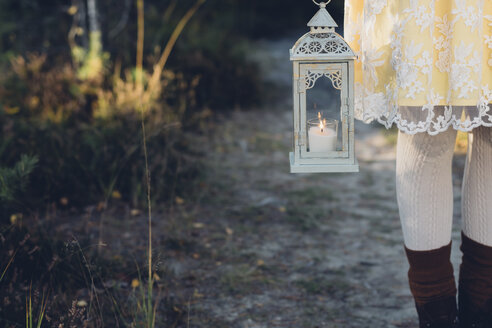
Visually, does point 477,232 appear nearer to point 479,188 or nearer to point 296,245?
point 479,188

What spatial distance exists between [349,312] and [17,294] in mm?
1275

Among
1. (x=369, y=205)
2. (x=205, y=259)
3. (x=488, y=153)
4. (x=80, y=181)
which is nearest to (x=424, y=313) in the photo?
(x=488, y=153)

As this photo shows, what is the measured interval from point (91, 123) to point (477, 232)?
10.1ft

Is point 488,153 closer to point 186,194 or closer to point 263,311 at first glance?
point 263,311

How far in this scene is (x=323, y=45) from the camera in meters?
1.72

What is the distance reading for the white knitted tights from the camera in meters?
1.74

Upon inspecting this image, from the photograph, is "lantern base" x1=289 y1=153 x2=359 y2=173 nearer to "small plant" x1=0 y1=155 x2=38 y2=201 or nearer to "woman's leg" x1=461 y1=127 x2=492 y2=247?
"woman's leg" x1=461 y1=127 x2=492 y2=247

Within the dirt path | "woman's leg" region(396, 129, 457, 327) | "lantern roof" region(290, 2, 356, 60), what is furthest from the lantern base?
the dirt path

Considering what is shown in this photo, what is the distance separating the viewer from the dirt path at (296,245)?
7.88ft

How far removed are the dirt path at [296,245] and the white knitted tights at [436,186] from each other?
61 centimetres

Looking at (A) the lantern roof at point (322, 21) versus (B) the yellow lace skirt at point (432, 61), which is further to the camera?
(A) the lantern roof at point (322, 21)

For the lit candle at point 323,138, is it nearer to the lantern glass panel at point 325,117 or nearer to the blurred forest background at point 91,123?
the lantern glass panel at point 325,117

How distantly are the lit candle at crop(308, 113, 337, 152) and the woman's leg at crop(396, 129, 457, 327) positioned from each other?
0.68 ft

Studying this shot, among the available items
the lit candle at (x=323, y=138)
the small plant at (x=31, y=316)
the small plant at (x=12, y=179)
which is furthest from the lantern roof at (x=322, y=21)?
the small plant at (x=12, y=179)
